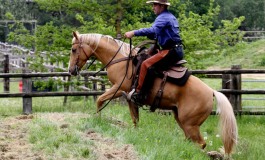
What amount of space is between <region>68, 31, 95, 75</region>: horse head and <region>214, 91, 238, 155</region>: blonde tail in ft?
9.27

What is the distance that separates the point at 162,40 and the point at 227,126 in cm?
182

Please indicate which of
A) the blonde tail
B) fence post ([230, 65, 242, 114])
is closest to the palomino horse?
the blonde tail

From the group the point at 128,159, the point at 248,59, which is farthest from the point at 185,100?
the point at 248,59

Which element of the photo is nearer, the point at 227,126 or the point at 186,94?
the point at 227,126

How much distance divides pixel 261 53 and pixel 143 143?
99.9 feet

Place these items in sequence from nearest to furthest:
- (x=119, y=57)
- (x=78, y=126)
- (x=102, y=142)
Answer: (x=102, y=142) < (x=78, y=126) < (x=119, y=57)

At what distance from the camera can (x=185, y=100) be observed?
889 centimetres

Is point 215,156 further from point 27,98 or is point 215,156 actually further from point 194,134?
point 27,98

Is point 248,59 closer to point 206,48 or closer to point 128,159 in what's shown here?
point 206,48

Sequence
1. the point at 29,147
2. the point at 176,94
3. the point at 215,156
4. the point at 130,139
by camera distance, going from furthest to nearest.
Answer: the point at 176,94 → the point at 215,156 → the point at 130,139 → the point at 29,147

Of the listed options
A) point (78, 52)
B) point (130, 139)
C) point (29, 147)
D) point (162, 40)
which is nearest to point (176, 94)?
point (162, 40)

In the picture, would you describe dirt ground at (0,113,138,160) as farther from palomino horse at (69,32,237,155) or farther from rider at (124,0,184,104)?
palomino horse at (69,32,237,155)

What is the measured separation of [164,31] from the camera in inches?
347

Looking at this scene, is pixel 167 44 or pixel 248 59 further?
pixel 248 59
